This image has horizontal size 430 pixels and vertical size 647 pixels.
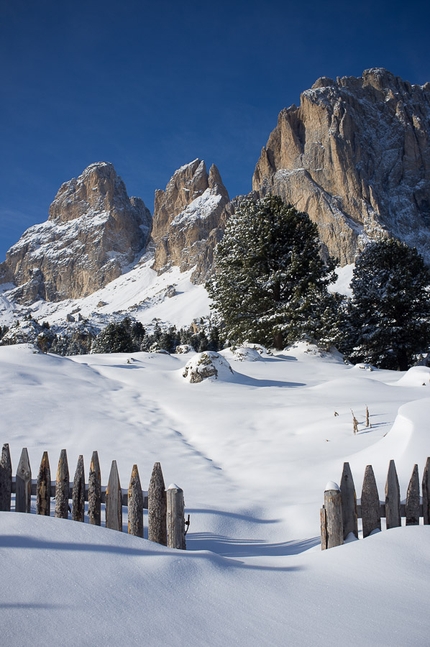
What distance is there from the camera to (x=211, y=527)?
12.6 ft

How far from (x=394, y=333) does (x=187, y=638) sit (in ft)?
69.6

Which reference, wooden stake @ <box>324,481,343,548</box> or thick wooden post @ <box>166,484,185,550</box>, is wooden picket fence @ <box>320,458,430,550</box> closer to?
wooden stake @ <box>324,481,343,548</box>

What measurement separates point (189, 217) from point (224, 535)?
555 ft

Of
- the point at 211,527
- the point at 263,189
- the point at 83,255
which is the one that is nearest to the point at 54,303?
the point at 83,255

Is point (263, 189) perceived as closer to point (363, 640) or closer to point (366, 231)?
point (366, 231)

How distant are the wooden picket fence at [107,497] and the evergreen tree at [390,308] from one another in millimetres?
19529

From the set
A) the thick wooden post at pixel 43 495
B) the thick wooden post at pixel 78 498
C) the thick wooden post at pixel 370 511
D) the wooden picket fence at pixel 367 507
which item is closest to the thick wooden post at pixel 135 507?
the thick wooden post at pixel 78 498

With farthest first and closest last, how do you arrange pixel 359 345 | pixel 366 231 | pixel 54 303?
1. pixel 54 303
2. pixel 366 231
3. pixel 359 345

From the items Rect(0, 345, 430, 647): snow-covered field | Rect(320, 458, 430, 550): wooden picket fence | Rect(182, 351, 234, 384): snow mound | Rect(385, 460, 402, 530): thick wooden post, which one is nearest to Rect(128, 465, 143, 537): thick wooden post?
Rect(0, 345, 430, 647): snow-covered field

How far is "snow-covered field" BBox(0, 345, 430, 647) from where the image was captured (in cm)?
191

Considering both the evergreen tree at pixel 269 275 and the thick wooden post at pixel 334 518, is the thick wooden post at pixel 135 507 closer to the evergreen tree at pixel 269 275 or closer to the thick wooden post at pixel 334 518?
the thick wooden post at pixel 334 518

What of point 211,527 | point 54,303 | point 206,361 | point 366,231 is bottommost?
point 211,527

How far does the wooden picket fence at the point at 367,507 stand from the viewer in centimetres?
298

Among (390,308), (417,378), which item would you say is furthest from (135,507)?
(390,308)
